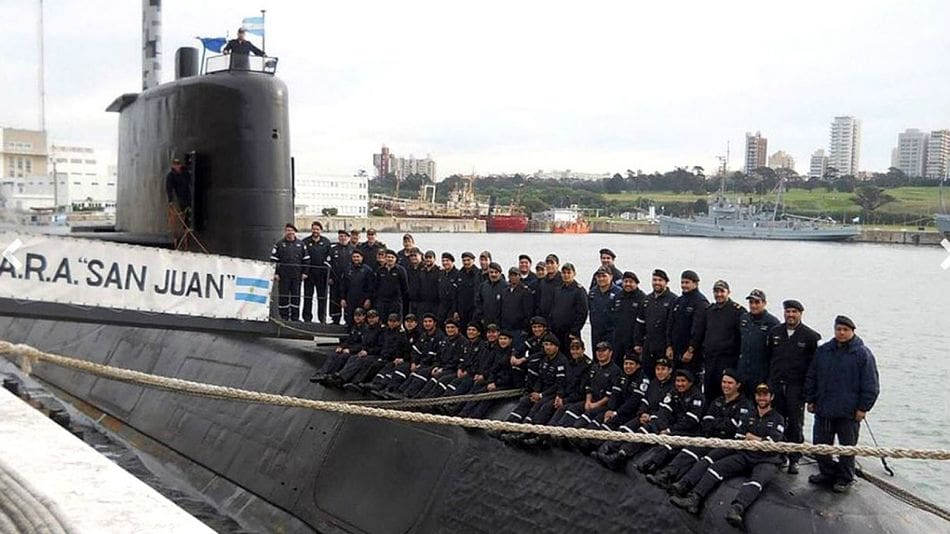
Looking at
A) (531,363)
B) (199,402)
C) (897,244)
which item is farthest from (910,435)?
(897,244)

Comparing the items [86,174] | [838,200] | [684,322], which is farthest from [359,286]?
[86,174]

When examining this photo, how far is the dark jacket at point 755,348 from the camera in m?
7.07

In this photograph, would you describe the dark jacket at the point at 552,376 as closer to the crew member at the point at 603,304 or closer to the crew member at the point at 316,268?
the crew member at the point at 603,304

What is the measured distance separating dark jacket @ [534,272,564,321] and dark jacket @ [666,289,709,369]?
4.47ft

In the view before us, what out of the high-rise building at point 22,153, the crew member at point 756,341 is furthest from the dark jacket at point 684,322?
the high-rise building at point 22,153

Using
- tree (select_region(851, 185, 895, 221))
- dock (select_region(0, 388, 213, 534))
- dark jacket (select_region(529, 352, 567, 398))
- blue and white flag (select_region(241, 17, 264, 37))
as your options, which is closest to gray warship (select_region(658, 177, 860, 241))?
tree (select_region(851, 185, 895, 221))

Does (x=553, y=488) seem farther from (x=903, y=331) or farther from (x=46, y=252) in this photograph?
(x=903, y=331)

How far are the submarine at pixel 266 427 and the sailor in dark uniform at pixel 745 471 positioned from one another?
78 mm

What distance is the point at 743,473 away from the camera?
238 inches

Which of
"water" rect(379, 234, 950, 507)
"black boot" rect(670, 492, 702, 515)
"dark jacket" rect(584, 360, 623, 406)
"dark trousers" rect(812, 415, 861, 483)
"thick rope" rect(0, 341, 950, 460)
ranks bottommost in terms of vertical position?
"water" rect(379, 234, 950, 507)

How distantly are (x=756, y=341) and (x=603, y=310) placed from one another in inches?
78.0

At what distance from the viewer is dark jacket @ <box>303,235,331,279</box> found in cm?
1162

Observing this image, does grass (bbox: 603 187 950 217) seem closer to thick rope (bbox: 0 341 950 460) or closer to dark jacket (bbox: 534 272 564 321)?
dark jacket (bbox: 534 272 564 321)

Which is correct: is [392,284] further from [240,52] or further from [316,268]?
[240,52]
